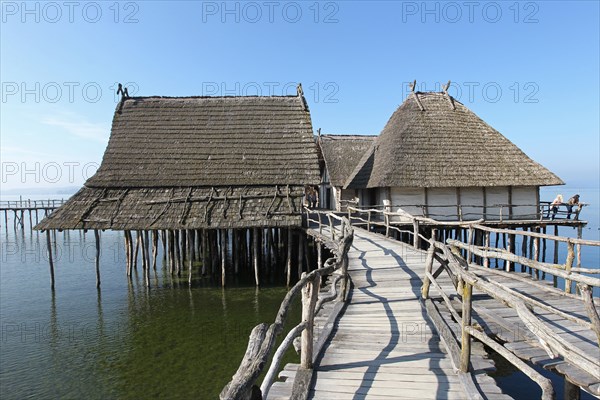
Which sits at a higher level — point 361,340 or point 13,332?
point 361,340

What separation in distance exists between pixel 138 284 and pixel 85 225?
3.21 m

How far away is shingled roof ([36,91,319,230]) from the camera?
13.5 metres

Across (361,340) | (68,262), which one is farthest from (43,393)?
(68,262)

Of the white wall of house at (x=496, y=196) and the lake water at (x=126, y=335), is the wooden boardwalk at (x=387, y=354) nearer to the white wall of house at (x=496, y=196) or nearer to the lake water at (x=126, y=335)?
the lake water at (x=126, y=335)

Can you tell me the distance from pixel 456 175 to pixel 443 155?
1.24 m

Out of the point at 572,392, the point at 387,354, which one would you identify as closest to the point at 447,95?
the point at 572,392

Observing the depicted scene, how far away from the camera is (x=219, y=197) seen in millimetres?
14383

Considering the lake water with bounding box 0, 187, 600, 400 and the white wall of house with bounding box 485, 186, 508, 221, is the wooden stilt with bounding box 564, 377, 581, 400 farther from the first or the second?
the white wall of house with bounding box 485, 186, 508, 221

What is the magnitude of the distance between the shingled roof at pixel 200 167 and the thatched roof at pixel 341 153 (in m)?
5.82

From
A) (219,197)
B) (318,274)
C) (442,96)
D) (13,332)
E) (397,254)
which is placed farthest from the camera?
(442,96)

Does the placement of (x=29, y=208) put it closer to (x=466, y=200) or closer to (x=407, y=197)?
(x=407, y=197)

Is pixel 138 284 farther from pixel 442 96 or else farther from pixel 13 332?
pixel 442 96

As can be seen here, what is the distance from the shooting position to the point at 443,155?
54.4ft

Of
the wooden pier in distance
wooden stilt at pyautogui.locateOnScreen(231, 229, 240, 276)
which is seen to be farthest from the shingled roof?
the wooden pier in distance
